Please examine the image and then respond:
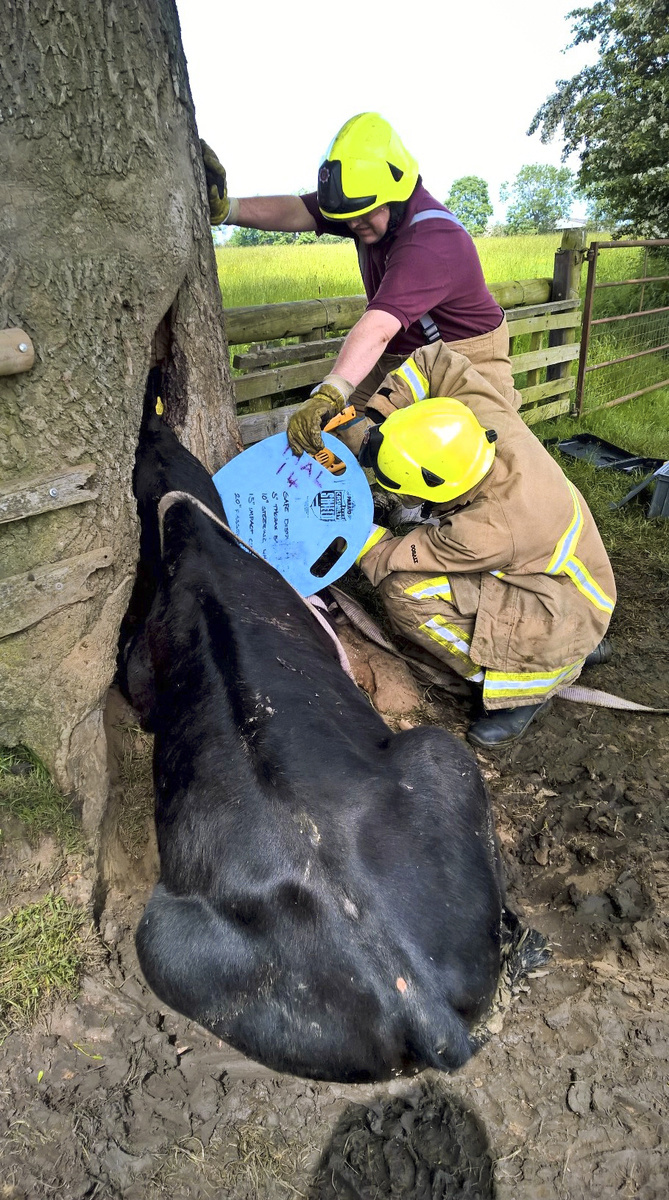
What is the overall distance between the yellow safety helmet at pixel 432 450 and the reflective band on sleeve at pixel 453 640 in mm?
661

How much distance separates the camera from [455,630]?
3615mm

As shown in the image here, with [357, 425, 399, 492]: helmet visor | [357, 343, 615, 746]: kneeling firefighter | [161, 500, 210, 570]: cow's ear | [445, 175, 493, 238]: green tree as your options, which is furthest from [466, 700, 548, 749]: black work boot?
[445, 175, 493, 238]: green tree

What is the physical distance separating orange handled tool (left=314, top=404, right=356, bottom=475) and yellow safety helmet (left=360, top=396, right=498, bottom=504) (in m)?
0.12

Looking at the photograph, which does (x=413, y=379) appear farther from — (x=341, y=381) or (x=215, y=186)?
(x=215, y=186)

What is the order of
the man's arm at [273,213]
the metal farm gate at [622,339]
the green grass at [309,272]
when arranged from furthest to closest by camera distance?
the green grass at [309,272]
the metal farm gate at [622,339]
the man's arm at [273,213]

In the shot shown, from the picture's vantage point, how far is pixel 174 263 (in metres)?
2.71

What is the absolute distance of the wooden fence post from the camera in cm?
754

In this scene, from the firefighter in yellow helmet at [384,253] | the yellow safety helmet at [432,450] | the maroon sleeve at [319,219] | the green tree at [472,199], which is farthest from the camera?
the green tree at [472,199]

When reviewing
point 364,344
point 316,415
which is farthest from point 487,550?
point 364,344

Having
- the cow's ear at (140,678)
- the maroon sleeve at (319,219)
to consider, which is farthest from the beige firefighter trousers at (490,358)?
the cow's ear at (140,678)

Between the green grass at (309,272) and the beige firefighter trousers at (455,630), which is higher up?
the green grass at (309,272)

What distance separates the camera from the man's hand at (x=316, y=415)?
313cm

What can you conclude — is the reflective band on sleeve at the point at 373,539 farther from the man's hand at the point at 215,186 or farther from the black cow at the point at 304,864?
the man's hand at the point at 215,186

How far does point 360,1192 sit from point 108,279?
2713mm
